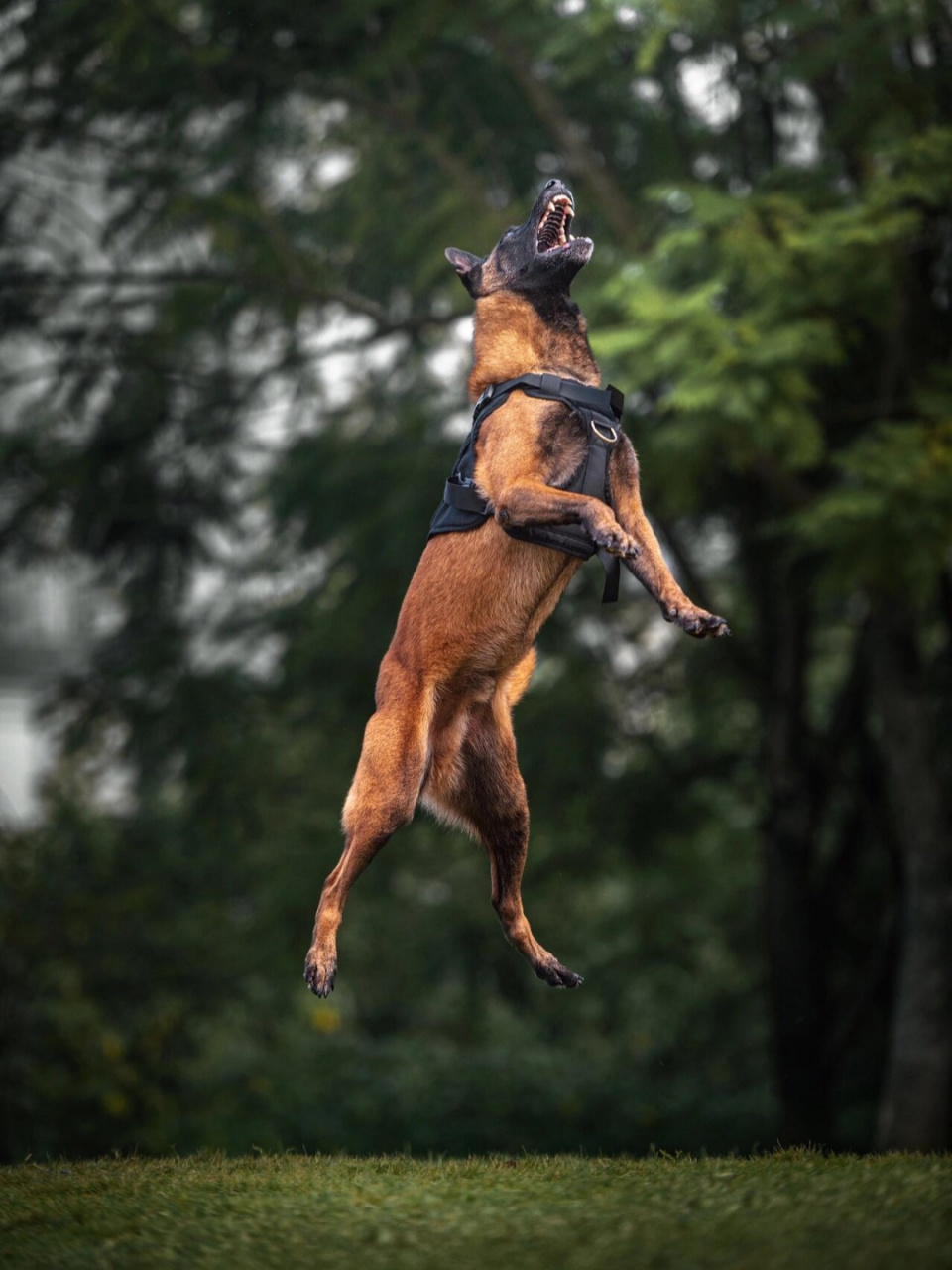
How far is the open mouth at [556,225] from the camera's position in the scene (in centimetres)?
462

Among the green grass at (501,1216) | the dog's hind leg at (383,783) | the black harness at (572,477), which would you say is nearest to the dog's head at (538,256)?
the black harness at (572,477)

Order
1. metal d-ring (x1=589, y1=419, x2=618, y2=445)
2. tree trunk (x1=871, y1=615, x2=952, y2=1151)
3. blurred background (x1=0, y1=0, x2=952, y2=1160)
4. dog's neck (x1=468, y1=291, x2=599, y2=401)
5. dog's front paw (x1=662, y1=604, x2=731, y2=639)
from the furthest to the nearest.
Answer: tree trunk (x1=871, y1=615, x2=952, y2=1151) < blurred background (x1=0, y1=0, x2=952, y2=1160) < dog's neck (x1=468, y1=291, x2=599, y2=401) < metal d-ring (x1=589, y1=419, x2=618, y2=445) < dog's front paw (x1=662, y1=604, x2=731, y2=639)

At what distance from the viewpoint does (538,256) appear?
4.68 meters

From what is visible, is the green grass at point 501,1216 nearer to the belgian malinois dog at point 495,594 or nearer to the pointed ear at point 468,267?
the belgian malinois dog at point 495,594

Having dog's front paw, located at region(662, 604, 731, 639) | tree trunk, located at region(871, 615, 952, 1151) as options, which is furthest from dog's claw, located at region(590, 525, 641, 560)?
tree trunk, located at region(871, 615, 952, 1151)

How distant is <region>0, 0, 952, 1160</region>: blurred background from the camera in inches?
385

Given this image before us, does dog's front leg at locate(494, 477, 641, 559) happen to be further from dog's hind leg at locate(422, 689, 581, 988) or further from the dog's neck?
dog's hind leg at locate(422, 689, 581, 988)

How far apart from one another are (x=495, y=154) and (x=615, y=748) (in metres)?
5.00

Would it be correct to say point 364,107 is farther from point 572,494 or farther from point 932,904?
point 572,494

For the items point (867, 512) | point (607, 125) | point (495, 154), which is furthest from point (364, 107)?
point (867, 512)

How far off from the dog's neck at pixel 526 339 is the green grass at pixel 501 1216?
255 cm

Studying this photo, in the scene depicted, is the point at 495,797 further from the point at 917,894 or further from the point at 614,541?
the point at 917,894

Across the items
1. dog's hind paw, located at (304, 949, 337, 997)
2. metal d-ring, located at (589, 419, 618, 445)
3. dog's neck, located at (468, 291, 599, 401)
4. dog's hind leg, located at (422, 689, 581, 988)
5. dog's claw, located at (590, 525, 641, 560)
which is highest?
dog's neck, located at (468, 291, 599, 401)

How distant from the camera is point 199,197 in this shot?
1076 centimetres
